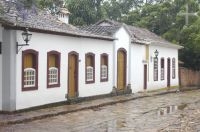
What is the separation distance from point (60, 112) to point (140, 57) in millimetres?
13467

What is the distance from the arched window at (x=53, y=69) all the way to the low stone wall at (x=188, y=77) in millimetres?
19588

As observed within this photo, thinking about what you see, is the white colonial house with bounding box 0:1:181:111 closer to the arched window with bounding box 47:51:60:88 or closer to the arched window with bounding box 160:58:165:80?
the arched window with bounding box 47:51:60:88

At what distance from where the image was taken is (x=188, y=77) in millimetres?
40719

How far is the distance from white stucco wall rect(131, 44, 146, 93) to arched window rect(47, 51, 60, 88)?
30.5ft

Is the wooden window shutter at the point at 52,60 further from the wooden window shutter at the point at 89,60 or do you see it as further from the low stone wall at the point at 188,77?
the low stone wall at the point at 188,77

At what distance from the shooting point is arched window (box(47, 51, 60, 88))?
20781 mm

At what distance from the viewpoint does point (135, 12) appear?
2004 inches

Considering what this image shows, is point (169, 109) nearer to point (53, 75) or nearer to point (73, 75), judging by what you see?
point (73, 75)

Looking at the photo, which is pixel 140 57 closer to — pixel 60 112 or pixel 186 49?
pixel 186 49

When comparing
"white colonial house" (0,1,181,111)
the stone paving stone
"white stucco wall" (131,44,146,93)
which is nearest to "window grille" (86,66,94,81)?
"white colonial house" (0,1,181,111)

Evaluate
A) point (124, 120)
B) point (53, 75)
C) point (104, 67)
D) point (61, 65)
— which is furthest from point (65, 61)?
point (124, 120)

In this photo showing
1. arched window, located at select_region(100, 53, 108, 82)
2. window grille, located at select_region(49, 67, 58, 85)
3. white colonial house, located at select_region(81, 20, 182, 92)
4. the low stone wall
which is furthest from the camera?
the low stone wall

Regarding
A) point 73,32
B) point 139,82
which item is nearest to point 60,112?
point 73,32

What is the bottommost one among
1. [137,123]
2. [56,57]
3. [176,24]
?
[137,123]
